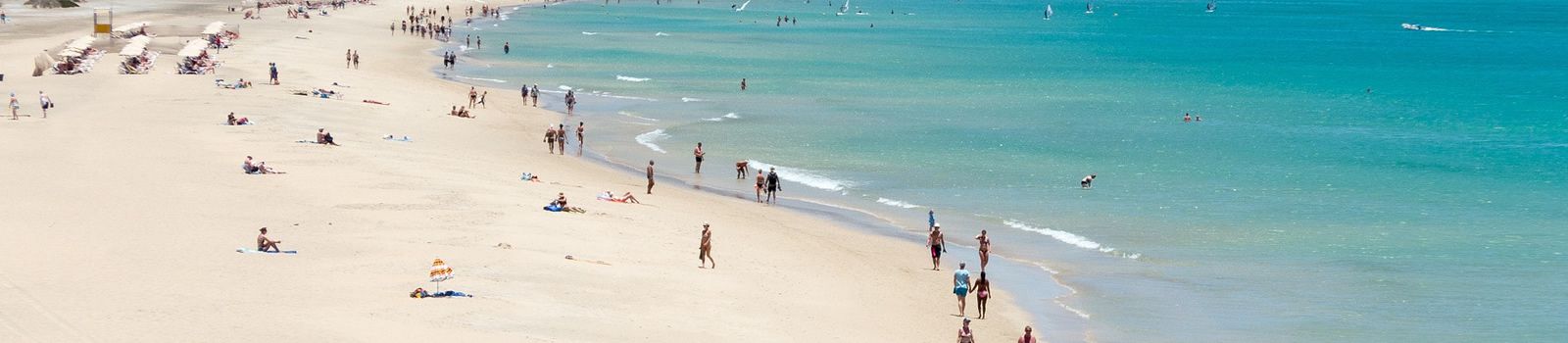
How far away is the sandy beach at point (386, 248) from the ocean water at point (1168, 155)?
3.05 metres

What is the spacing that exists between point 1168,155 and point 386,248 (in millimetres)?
30347

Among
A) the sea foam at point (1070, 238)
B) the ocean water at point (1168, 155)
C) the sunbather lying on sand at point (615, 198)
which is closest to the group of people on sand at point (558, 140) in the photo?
the ocean water at point (1168, 155)

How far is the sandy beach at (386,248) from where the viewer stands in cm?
2123

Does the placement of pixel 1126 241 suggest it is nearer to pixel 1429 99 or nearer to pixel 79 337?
pixel 79 337

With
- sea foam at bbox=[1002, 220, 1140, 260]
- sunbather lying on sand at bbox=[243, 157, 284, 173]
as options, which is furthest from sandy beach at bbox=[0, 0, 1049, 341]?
sea foam at bbox=[1002, 220, 1140, 260]

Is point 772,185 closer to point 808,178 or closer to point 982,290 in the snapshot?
point 808,178

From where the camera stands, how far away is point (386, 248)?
2614 centimetres

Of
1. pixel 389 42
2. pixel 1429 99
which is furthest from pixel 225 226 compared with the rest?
pixel 389 42

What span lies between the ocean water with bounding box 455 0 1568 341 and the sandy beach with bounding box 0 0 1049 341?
3.05 m

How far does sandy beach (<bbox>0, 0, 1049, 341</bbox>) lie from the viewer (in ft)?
69.7

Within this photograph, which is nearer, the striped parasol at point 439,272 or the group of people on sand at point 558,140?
the striped parasol at point 439,272

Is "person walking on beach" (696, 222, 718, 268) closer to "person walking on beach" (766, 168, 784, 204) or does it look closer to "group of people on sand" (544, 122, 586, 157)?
"person walking on beach" (766, 168, 784, 204)

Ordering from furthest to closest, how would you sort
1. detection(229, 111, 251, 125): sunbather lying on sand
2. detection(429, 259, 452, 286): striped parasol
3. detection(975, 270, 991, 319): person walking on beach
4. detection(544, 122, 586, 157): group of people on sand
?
detection(544, 122, 586, 157): group of people on sand < detection(229, 111, 251, 125): sunbather lying on sand < detection(975, 270, 991, 319): person walking on beach < detection(429, 259, 452, 286): striped parasol

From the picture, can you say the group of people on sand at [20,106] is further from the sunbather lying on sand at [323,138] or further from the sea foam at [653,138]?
the sea foam at [653,138]
